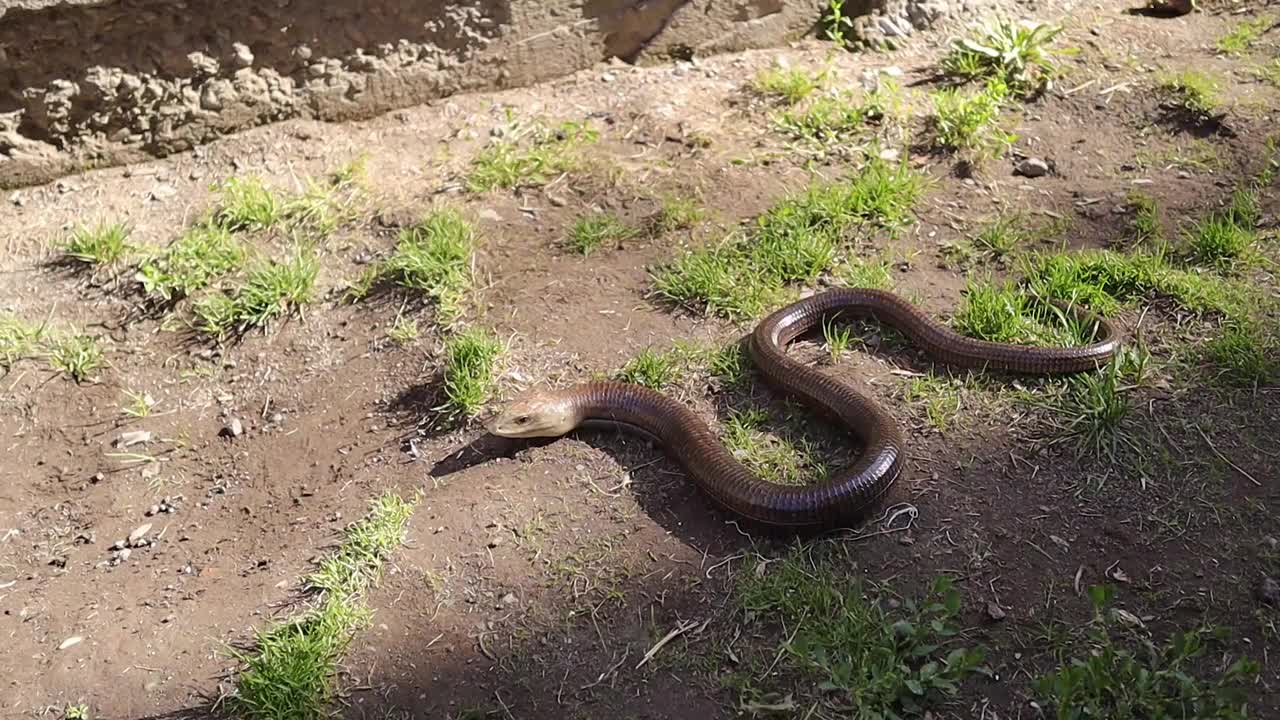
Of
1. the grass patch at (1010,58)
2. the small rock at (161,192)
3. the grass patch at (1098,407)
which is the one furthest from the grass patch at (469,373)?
the grass patch at (1010,58)

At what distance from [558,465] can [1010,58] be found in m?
3.48

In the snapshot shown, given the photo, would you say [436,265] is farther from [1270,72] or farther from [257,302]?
[1270,72]

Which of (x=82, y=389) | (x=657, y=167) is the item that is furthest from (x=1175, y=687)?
(x=82, y=389)

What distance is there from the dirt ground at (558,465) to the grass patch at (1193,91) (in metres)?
0.11

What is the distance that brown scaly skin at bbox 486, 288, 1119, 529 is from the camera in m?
3.48

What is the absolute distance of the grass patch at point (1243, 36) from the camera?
5660 mm

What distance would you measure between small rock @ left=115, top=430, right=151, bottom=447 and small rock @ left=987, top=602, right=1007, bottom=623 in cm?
337

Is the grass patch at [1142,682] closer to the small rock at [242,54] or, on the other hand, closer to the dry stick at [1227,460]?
the dry stick at [1227,460]

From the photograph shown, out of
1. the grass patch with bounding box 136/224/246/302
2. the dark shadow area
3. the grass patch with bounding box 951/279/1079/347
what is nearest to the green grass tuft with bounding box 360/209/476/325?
the grass patch with bounding box 136/224/246/302

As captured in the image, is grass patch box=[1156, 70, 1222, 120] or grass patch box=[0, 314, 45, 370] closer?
grass patch box=[0, 314, 45, 370]

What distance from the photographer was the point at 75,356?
451cm

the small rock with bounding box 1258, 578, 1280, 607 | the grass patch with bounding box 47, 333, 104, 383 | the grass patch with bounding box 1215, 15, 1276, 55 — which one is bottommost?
the small rock with bounding box 1258, 578, 1280, 607

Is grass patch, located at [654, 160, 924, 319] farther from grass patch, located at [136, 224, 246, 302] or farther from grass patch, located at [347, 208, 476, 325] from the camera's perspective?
grass patch, located at [136, 224, 246, 302]

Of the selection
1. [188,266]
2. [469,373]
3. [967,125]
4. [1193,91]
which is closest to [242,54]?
[188,266]
